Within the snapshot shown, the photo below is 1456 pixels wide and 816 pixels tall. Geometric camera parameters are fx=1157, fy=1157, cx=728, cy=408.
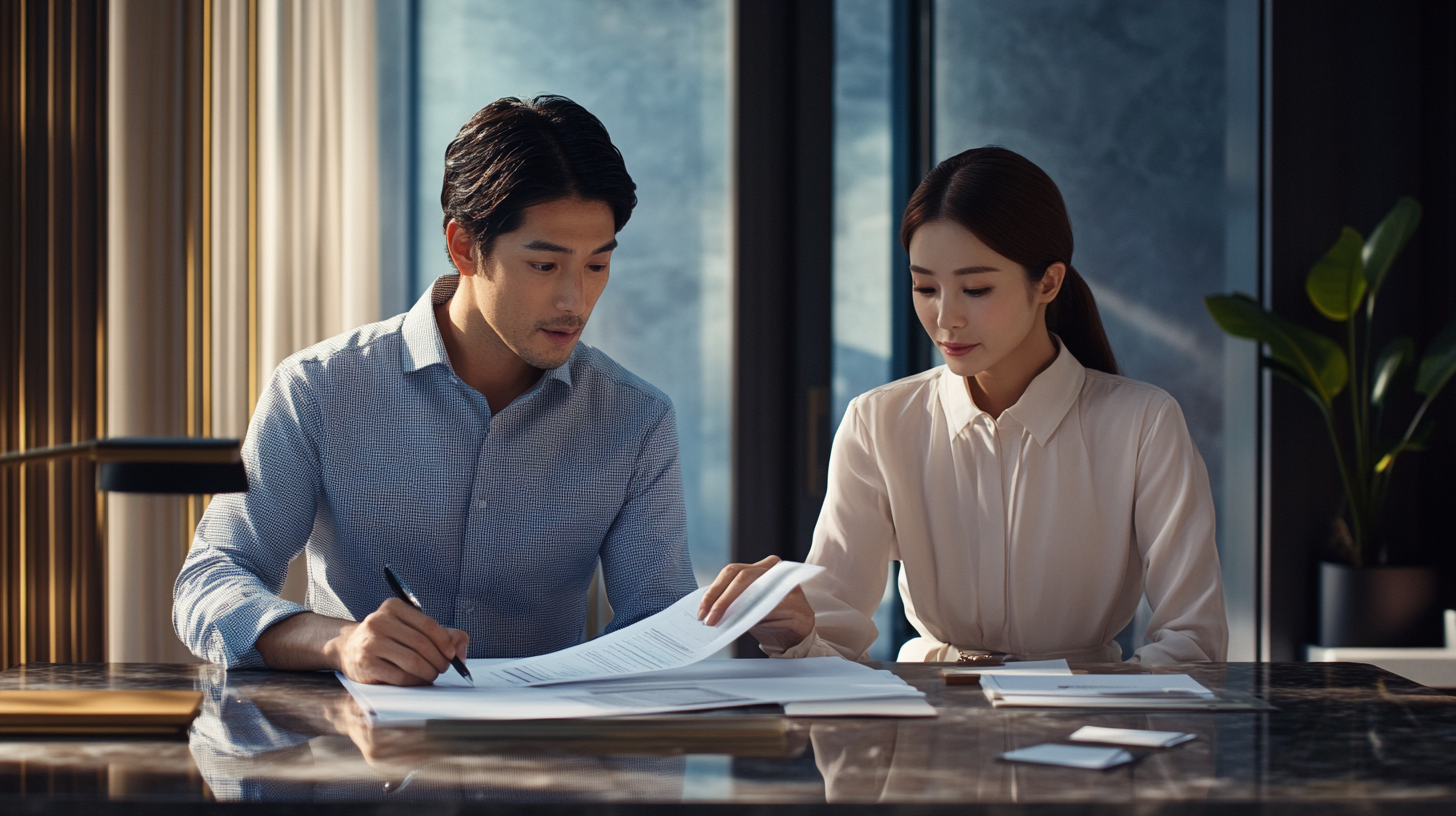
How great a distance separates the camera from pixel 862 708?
0.99 metres

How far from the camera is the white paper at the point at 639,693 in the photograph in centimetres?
97

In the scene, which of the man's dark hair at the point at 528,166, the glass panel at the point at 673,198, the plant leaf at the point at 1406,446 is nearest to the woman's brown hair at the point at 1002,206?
the man's dark hair at the point at 528,166

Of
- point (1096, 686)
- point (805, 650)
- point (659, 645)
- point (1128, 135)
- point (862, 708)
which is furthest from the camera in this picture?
point (1128, 135)

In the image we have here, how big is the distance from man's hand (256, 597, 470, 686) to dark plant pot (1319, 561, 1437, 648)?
7.85 feet

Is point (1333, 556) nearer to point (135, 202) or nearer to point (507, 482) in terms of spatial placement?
point (507, 482)

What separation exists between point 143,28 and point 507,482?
6.55 ft

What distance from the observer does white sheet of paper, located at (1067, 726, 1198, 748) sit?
0.88 m

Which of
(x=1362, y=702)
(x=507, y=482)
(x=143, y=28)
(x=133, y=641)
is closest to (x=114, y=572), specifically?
(x=133, y=641)

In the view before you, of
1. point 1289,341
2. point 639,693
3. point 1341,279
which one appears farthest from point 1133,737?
point 1341,279

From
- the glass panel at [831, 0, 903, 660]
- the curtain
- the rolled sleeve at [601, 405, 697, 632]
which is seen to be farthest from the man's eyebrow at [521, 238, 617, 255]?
the glass panel at [831, 0, 903, 660]

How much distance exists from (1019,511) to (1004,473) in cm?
6

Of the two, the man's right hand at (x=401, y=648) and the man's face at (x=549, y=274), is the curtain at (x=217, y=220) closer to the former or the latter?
the man's face at (x=549, y=274)

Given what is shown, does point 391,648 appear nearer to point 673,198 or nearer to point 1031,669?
point 1031,669

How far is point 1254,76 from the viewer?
9.82ft
